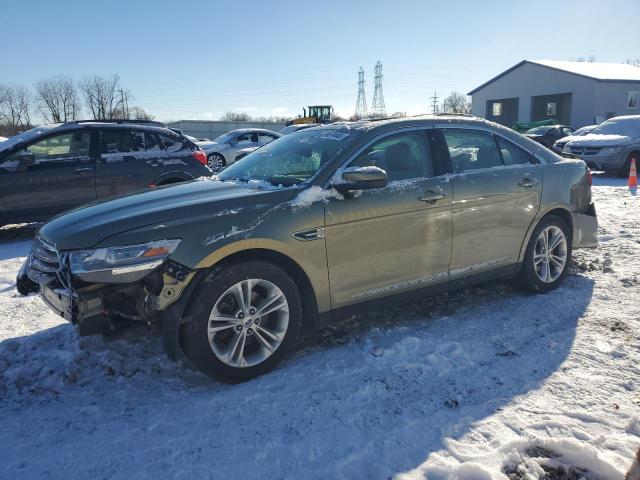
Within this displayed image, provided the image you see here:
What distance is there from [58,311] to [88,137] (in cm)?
532

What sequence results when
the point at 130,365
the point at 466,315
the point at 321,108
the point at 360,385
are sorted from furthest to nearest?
Result: 1. the point at 321,108
2. the point at 466,315
3. the point at 130,365
4. the point at 360,385

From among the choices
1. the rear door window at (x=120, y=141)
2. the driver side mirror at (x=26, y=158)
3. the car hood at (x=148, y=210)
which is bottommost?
the car hood at (x=148, y=210)

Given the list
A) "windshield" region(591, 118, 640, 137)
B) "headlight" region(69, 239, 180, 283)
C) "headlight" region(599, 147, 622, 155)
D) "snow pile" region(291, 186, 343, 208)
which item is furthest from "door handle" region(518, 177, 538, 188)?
"windshield" region(591, 118, 640, 137)

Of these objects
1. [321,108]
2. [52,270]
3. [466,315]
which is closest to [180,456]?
[52,270]

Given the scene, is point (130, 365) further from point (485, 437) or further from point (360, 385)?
point (485, 437)

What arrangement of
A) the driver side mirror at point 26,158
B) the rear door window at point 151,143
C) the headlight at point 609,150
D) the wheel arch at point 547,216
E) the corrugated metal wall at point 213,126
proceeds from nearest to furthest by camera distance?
1. the wheel arch at point 547,216
2. the driver side mirror at point 26,158
3. the rear door window at point 151,143
4. the headlight at point 609,150
5. the corrugated metal wall at point 213,126

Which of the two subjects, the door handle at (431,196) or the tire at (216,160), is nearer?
the door handle at (431,196)

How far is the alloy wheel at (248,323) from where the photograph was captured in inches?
128

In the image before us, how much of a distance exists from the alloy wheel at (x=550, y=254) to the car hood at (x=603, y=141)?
37.0 feet

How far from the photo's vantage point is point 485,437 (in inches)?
106

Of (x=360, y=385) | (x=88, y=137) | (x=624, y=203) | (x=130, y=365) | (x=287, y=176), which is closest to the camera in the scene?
(x=360, y=385)

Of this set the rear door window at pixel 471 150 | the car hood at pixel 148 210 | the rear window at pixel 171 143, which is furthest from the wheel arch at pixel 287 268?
the rear window at pixel 171 143

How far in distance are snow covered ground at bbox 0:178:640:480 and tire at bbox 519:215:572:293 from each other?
0.39m

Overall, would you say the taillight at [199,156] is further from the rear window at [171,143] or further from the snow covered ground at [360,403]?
the snow covered ground at [360,403]
